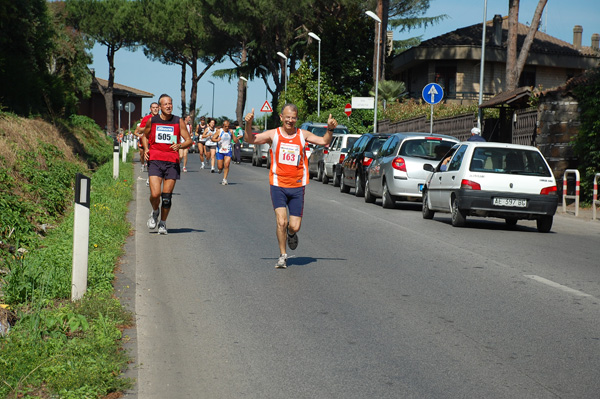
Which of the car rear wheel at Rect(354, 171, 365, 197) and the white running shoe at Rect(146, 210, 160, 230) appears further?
the car rear wheel at Rect(354, 171, 365, 197)

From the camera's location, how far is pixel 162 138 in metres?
12.9

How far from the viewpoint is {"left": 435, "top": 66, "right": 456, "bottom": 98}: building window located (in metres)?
55.7

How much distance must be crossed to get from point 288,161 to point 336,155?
18.6 metres

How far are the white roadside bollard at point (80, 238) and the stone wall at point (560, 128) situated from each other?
1853cm

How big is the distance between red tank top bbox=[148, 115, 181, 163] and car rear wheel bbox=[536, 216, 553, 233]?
256 inches

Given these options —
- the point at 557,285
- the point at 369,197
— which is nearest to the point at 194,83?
the point at 369,197

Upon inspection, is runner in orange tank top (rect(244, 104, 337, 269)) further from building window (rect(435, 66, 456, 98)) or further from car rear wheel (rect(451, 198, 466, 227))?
building window (rect(435, 66, 456, 98))

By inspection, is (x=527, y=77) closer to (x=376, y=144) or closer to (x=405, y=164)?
(x=376, y=144)

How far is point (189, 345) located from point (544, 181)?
1051 cm

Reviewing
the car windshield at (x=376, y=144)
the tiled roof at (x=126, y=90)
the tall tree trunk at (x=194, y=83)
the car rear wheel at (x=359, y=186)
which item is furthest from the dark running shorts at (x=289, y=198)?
the tiled roof at (x=126, y=90)

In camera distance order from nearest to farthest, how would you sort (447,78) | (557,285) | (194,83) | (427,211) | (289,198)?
(557,285) → (289,198) → (427,211) → (447,78) → (194,83)

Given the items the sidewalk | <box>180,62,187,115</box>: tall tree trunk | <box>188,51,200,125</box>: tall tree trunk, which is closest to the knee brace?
the sidewalk

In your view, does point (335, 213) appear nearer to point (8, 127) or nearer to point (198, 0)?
point (8, 127)

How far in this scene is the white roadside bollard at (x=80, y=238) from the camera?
7.16 meters
